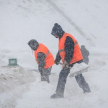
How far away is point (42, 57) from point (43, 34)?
604cm

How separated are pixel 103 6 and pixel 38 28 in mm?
6232

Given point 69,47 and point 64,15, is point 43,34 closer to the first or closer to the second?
point 64,15

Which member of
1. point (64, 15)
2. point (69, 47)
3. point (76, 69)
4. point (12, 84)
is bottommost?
point (12, 84)

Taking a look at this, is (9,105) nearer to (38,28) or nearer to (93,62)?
(93,62)

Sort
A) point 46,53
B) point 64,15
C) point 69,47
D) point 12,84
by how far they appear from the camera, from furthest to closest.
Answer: point 64,15
point 46,53
point 12,84
point 69,47

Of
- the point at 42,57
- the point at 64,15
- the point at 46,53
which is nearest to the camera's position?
the point at 42,57

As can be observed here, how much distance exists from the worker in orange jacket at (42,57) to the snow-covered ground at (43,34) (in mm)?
331

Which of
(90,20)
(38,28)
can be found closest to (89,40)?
(90,20)

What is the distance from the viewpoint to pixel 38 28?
11.5 m

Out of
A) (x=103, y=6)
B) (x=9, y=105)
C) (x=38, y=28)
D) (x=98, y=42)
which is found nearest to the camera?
(x=9, y=105)

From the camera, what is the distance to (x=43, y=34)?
1115 centimetres

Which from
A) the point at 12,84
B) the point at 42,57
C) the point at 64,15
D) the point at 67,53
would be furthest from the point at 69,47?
the point at 64,15

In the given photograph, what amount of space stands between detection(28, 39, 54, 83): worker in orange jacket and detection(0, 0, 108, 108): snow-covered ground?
0.33 m

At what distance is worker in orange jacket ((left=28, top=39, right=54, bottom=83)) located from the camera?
5223 millimetres
